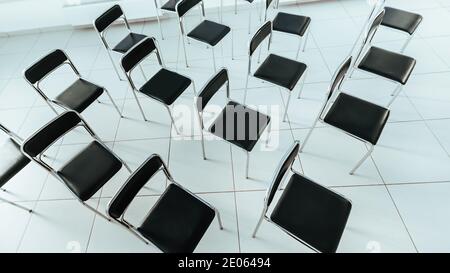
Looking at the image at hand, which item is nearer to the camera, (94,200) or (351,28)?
(94,200)

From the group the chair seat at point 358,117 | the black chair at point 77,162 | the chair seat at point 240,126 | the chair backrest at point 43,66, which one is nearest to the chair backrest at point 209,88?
the chair seat at point 240,126

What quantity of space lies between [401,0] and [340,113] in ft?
9.69

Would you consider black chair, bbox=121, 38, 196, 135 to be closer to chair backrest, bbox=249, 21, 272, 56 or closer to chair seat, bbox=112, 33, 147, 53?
chair seat, bbox=112, 33, 147, 53

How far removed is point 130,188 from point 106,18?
2.01 m

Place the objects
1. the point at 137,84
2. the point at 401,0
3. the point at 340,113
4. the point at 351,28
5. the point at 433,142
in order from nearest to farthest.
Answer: the point at 340,113
the point at 433,142
the point at 137,84
the point at 351,28
the point at 401,0

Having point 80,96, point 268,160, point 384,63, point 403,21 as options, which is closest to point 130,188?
point 268,160

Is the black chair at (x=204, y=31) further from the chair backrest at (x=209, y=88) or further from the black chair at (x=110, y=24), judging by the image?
the chair backrest at (x=209, y=88)

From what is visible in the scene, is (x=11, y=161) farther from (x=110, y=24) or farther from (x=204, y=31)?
(x=204, y=31)

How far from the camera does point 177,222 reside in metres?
1.55

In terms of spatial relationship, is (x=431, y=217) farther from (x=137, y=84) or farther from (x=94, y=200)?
(x=137, y=84)

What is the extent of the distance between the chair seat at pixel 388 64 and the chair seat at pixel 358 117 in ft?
1.49

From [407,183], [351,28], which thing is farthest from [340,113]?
[351,28]

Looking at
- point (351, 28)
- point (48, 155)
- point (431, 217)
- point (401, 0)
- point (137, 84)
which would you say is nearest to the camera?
point (431, 217)

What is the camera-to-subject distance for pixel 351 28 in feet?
11.1
